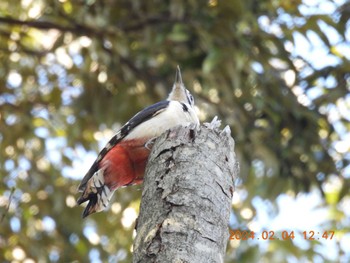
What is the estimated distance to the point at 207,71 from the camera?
6.66 meters

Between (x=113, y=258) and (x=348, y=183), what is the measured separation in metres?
2.65

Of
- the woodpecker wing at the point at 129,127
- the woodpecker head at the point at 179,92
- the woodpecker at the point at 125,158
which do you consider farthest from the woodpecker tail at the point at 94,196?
the woodpecker head at the point at 179,92

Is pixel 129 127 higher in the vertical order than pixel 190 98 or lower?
lower

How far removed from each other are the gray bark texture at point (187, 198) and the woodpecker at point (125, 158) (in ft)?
3.75

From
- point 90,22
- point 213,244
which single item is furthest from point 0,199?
point 213,244

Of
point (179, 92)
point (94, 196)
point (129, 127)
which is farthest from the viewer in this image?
point (179, 92)

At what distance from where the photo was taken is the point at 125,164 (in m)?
5.07

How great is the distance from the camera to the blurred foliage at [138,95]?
711cm

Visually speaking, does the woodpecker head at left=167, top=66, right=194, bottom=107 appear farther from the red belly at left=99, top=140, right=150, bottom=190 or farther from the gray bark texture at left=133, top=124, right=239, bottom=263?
the gray bark texture at left=133, top=124, right=239, bottom=263

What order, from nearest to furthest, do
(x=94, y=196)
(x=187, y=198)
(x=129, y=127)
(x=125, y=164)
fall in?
(x=187, y=198), (x=94, y=196), (x=125, y=164), (x=129, y=127)

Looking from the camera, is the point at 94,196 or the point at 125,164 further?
the point at 125,164

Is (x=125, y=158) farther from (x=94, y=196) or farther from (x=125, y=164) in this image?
(x=94, y=196)

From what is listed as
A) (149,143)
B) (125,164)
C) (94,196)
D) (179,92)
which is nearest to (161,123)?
(149,143)

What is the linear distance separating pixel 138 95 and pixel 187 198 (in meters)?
4.50
